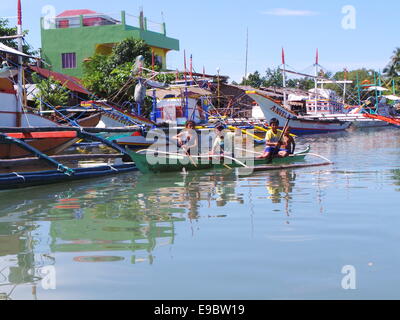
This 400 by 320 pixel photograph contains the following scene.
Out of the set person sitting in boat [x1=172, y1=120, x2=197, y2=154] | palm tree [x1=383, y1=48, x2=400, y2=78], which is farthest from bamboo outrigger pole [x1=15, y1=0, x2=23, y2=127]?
palm tree [x1=383, y1=48, x2=400, y2=78]

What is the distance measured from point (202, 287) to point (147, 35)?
3419 centimetres

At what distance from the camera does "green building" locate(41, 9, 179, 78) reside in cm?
3656


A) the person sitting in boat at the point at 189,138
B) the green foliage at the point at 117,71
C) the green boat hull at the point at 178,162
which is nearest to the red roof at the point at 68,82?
the green foliage at the point at 117,71

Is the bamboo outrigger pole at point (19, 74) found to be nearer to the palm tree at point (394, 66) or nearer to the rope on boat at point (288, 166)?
the rope on boat at point (288, 166)

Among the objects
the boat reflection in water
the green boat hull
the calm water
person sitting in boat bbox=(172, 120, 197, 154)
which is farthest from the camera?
person sitting in boat bbox=(172, 120, 197, 154)

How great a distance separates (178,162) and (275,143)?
287 centimetres

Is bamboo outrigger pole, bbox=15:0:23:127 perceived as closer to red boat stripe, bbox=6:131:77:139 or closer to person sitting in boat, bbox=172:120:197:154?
red boat stripe, bbox=6:131:77:139

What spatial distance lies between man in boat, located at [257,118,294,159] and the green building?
2276cm

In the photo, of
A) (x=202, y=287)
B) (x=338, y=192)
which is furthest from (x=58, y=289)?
(x=338, y=192)

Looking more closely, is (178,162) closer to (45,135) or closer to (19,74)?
(45,135)

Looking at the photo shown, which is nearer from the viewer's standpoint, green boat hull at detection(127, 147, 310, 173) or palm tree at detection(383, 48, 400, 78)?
green boat hull at detection(127, 147, 310, 173)

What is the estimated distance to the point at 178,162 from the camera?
47.2 feet

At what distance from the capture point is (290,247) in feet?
21.6

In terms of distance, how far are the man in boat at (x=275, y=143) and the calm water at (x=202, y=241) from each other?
321 cm
